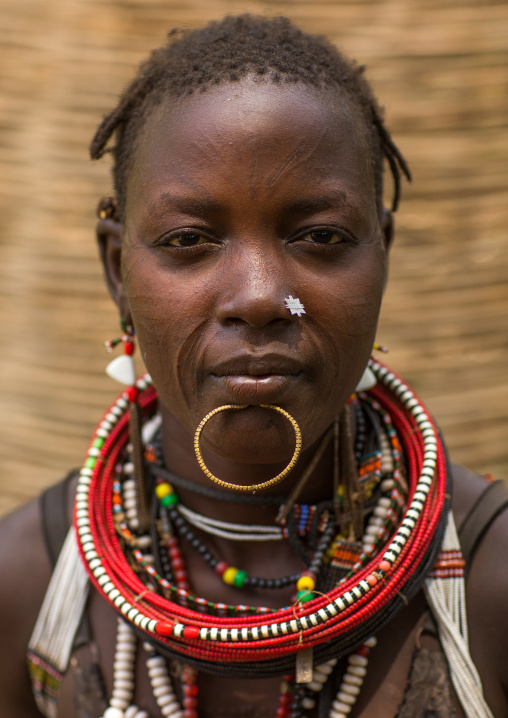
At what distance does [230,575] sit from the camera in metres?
2.26

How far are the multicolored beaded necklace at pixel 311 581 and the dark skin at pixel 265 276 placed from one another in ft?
0.56

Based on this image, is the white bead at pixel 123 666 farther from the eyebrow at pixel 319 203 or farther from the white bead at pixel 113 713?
the eyebrow at pixel 319 203

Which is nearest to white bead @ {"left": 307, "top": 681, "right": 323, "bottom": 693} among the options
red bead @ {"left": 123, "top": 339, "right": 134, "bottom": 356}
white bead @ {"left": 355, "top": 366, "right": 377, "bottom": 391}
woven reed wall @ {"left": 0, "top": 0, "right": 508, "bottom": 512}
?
white bead @ {"left": 355, "top": 366, "right": 377, "bottom": 391}

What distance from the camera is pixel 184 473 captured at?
→ 2.35 m

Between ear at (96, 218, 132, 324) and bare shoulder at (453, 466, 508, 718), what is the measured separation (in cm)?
109

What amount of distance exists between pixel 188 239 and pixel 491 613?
1.16 metres

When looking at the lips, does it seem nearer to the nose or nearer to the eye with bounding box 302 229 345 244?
the nose

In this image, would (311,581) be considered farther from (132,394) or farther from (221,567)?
(132,394)

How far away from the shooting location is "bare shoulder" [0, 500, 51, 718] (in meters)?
2.39

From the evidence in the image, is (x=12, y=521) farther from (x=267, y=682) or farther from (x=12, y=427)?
(x=12, y=427)

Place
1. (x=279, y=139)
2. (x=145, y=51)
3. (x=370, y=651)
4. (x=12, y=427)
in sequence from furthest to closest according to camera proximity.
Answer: (x=12, y=427) → (x=145, y=51) → (x=370, y=651) → (x=279, y=139)

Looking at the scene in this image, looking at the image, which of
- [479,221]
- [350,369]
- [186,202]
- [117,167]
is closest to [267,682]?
[350,369]

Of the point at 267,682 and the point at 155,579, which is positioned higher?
the point at 155,579

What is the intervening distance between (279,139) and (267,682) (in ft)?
4.41
